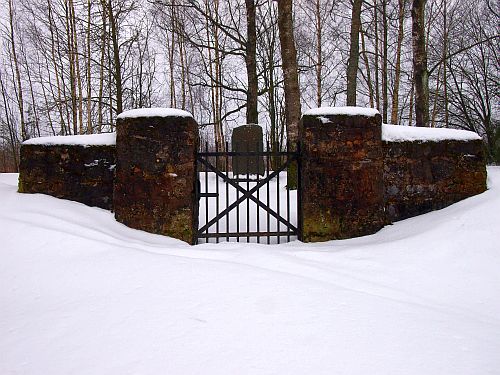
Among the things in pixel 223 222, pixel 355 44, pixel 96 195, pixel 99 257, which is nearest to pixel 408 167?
pixel 223 222

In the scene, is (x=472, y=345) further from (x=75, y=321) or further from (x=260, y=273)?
(x=75, y=321)

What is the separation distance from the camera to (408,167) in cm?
493

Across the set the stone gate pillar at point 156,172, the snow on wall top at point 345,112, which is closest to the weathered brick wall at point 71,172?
the stone gate pillar at point 156,172

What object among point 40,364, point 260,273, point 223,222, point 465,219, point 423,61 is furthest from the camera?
point 423,61

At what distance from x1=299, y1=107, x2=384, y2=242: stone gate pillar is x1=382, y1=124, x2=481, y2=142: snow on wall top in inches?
9.4

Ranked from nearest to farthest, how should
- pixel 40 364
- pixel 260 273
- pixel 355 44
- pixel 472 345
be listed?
pixel 40 364 < pixel 472 345 < pixel 260 273 < pixel 355 44

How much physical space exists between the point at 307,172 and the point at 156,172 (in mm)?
2107

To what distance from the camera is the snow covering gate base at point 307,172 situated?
461 cm

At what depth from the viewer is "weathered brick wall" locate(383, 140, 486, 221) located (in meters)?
4.92

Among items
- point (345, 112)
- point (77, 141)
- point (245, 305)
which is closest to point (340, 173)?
point (345, 112)

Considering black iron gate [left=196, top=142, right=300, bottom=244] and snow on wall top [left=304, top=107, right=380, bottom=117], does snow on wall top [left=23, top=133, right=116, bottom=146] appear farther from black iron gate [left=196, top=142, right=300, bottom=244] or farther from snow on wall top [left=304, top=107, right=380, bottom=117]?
snow on wall top [left=304, top=107, right=380, bottom=117]

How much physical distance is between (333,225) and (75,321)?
11.7 ft

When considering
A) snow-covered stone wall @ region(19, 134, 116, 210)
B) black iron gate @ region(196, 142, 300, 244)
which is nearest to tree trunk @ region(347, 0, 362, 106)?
black iron gate @ region(196, 142, 300, 244)

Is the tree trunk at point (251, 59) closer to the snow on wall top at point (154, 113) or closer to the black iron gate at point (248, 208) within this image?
the black iron gate at point (248, 208)
